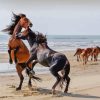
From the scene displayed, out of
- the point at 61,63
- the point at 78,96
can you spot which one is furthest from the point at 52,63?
the point at 78,96

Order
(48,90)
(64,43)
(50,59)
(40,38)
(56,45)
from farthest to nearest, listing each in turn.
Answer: (64,43), (56,45), (48,90), (40,38), (50,59)

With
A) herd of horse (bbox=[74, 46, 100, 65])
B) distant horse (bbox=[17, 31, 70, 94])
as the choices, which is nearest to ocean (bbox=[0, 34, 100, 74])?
herd of horse (bbox=[74, 46, 100, 65])

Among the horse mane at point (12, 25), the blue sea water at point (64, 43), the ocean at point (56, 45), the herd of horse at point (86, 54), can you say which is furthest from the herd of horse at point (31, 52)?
the blue sea water at point (64, 43)

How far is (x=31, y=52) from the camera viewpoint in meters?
11.3

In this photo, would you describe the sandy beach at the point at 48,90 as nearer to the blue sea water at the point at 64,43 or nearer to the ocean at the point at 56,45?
the ocean at the point at 56,45

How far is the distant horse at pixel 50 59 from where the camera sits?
1056 centimetres

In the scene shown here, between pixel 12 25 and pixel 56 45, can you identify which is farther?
pixel 56 45

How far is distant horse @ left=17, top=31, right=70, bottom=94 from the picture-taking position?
1056 cm

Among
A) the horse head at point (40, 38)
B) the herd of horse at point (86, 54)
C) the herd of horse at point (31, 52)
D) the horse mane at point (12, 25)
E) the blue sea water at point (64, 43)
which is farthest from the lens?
the blue sea water at point (64, 43)

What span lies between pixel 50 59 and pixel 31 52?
2.56 feet

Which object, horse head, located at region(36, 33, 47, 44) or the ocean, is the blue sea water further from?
horse head, located at region(36, 33, 47, 44)

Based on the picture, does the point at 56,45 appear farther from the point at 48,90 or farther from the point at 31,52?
the point at 31,52

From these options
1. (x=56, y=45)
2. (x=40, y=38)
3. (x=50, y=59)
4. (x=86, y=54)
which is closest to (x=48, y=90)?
(x=50, y=59)

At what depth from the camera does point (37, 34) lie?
1129cm
